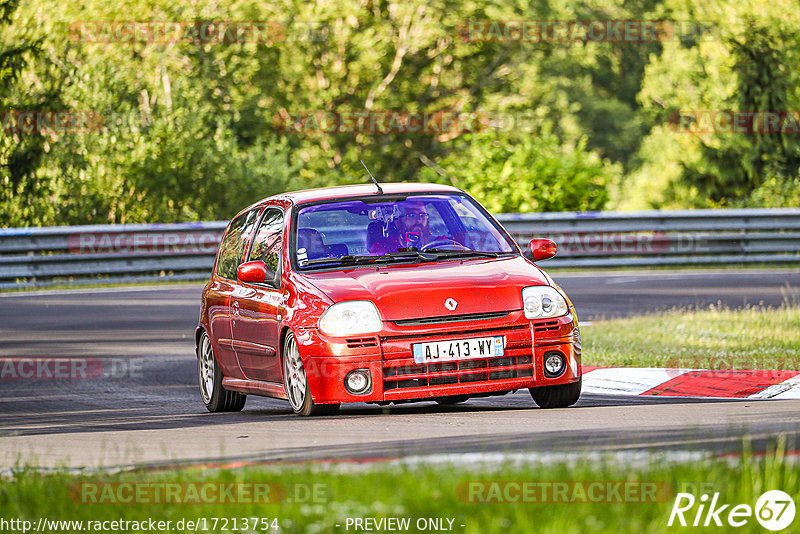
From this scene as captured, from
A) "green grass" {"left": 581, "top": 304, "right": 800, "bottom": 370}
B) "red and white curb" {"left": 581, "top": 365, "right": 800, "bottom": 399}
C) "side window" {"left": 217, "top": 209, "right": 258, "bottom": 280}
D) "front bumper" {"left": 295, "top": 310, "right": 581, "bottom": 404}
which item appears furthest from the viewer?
"green grass" {"left": 581, "top": 304, "right": 800, "bottom": 370}

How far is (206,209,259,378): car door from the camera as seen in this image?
35.0 ft

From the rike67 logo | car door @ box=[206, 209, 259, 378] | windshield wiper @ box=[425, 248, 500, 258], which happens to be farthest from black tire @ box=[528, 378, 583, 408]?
the rike67 logo

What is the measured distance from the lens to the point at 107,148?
29188 mm

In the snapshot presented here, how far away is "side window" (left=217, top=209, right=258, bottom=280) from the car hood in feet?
5.34

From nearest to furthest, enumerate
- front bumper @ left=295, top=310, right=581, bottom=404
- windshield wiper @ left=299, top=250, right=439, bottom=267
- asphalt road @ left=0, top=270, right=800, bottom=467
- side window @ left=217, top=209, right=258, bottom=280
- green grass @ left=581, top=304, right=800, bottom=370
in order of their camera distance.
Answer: asphalt road @ left=0, top=270, right=800, bottom=467 → front bumper @ left=295, top=310, right=581, bottom=404 → windshield wiper @ left=299, top=250, right=439, bottom=267 → side window @ left=217, top=209, right=258, bottom=280 → green grass @ left=581, top=304, right=800, bottom=370

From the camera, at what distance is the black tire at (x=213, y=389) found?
10.9 meters

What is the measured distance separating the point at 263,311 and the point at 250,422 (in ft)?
2.95

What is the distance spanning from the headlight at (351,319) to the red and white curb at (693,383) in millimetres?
2703

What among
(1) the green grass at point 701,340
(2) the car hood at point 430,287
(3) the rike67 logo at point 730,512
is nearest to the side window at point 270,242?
(2) the car hood at point 430,287

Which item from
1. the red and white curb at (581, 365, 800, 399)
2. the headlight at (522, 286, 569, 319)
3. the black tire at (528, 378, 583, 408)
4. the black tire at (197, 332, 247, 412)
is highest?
the headlight at (522, 286, 569, 319)

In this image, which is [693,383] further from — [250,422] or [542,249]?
[250,422]

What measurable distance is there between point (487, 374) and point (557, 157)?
20.4m

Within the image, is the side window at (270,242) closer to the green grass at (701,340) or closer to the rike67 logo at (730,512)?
the green grass at (701,340)

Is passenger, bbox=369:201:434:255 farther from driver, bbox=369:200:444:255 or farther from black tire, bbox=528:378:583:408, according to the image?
black tire, bbox=528:378:583:408
